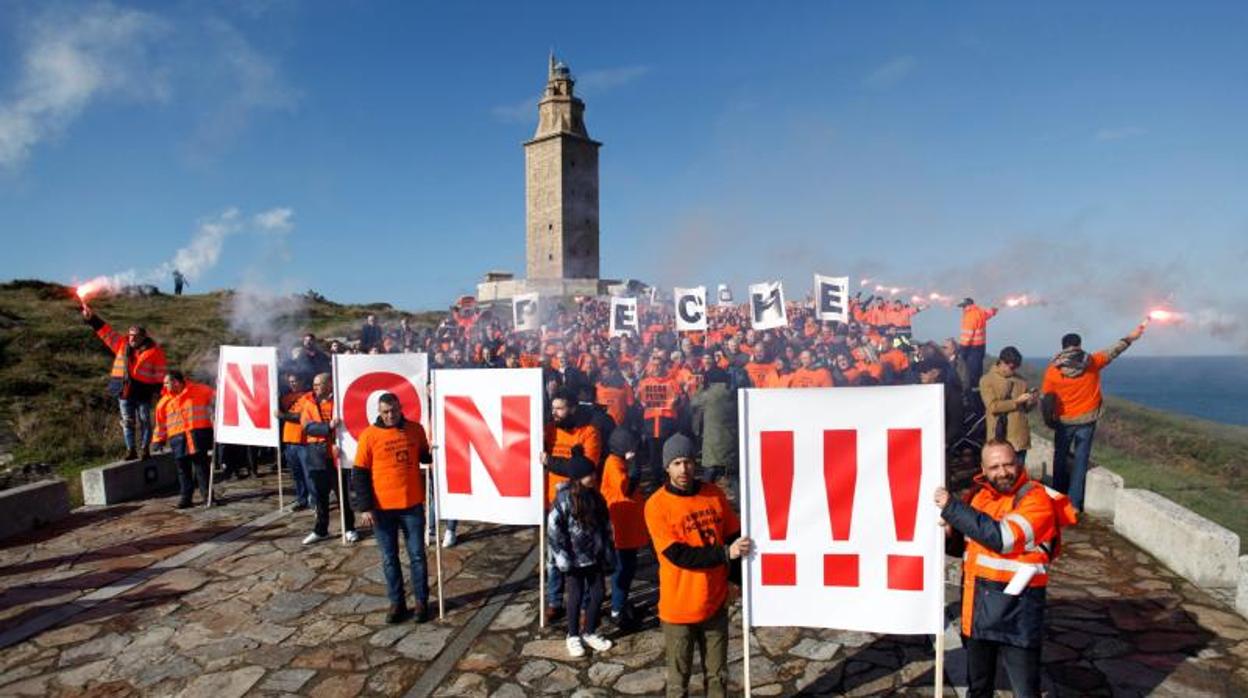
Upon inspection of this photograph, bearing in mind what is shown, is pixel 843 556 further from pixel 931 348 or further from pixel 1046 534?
pixel 931 348

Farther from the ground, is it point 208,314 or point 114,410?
point 208,314

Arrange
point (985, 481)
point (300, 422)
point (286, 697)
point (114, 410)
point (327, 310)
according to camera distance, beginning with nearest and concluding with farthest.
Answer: point (985, 481)
point (286, 697)
point (300, 422)
point (114, 410)
point (327, 310)

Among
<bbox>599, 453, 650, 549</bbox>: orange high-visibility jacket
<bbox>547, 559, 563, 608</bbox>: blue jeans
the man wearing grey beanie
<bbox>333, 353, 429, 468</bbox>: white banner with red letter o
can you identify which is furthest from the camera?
<bbox>333, 353, 429, 468</bbox>: white banner with red letter o

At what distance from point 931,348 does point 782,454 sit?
266 inches

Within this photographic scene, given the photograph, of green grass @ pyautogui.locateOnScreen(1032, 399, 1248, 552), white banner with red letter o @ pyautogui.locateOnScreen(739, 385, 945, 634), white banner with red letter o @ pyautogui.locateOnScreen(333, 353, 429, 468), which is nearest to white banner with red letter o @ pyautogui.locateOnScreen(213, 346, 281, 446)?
white banner with red letter o @ pyautogui.locateOnScreen(333, 353, 429, 468)

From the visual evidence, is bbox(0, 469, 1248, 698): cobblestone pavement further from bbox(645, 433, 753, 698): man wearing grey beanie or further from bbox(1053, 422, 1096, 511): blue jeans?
bbox(645, 433, 753, 698): man wearing grey beanie

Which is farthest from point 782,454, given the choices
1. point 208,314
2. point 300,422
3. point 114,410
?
point 208,314

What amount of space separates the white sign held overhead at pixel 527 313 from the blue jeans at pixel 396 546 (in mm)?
11304

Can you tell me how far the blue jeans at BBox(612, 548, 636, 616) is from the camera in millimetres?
5688

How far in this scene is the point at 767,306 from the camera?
1448cm

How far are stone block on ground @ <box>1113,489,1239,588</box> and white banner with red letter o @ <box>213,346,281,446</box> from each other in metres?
9.94

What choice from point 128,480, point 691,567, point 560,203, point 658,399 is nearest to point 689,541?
point 691,567

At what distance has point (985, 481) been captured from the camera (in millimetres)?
3875

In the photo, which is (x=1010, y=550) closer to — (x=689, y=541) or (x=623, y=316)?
(x=689, y=541)
